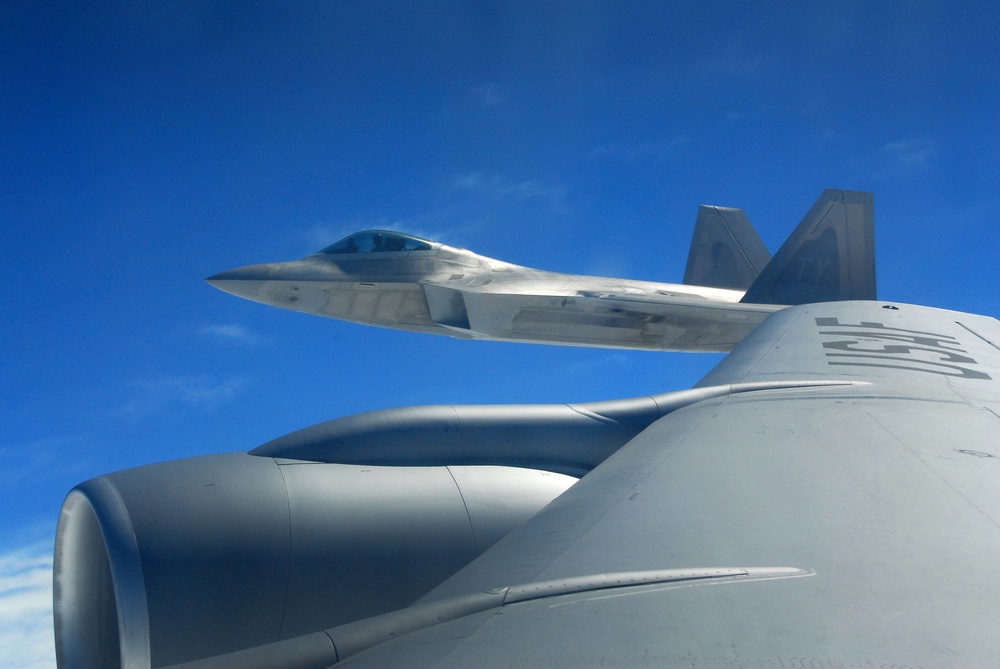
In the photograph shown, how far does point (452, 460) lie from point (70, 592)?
1805 mm

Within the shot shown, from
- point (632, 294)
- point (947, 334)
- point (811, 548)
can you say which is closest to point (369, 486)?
point (811, 548)

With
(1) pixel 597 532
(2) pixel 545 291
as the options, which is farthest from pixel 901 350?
(2) pixel 545 291

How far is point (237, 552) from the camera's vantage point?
3.27 meters

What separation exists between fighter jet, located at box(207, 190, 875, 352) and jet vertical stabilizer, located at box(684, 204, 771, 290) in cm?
609

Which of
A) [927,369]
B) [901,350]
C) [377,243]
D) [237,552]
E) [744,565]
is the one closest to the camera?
[744,565]

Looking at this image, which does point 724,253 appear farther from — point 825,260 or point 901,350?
point 901,350

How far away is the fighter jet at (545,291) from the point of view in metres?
16.7

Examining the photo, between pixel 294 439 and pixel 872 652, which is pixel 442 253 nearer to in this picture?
pixel 294 439

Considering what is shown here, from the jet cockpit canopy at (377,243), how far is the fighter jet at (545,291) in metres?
0.02

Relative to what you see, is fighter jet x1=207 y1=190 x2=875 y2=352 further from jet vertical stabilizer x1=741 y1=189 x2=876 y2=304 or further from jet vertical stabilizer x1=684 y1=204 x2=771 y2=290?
jet vertical stabilizer x1=684 y1=204 x2=771 y2=290

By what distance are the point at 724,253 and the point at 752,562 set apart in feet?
81.3

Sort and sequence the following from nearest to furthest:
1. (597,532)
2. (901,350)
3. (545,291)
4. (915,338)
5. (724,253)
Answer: (597,532) → (901,350) → (915,338) → (545,291) → (724,253)

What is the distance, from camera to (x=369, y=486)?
3.78 metres

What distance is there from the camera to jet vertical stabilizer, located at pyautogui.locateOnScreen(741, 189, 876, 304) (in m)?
18.1
